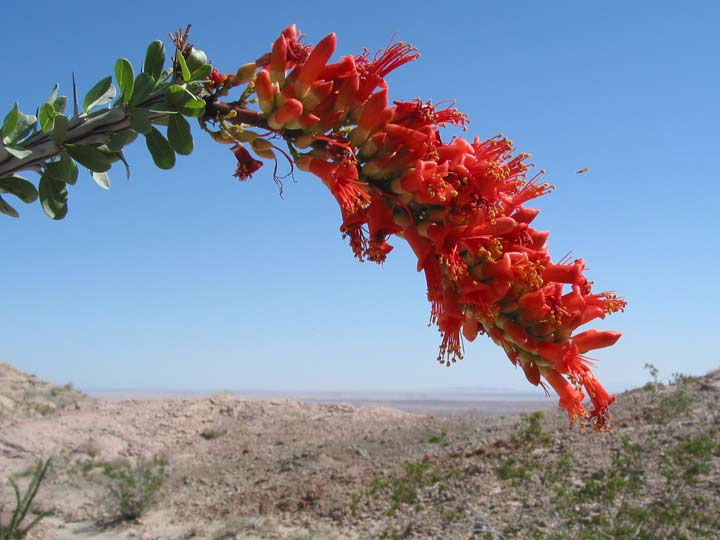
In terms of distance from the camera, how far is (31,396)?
55.1 ft

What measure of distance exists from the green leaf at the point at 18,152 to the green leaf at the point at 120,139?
20 cm

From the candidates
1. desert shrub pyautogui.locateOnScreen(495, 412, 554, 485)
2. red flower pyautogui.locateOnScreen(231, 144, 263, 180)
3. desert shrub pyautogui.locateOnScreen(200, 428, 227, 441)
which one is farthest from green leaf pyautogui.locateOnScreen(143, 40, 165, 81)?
desert shrub pyautogui.locateOnScreen(200, 428, 227, 441)

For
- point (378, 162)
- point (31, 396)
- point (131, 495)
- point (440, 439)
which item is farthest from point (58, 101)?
point (31, 396)

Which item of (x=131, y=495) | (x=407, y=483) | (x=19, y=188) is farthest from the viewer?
(x=131, y=495)

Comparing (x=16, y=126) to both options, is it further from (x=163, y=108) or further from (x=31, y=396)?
(x=31, y=396)

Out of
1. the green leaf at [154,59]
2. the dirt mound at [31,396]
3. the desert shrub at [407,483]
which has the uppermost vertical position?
the green leaf at [154,59]

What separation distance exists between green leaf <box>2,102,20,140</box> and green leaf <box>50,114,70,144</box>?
0.47ft

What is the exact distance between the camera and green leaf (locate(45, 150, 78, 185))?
1.65 meters

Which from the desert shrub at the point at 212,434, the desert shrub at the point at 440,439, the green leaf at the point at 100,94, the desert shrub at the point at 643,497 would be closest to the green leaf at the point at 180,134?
the green leaf at the point at 100,94

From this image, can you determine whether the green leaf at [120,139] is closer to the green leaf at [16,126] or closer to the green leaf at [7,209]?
the green leaf at [16,126]

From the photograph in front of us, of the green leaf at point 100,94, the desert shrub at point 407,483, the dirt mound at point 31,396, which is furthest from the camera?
the dirt mound at point 31,396

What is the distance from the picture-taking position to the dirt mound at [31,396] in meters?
15.1

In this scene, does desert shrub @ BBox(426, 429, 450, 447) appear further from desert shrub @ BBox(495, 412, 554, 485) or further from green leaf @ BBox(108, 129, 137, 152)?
green leaf @ BBox(108, 129, 137, 152)

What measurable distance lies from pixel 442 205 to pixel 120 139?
86 cm
